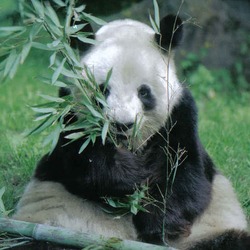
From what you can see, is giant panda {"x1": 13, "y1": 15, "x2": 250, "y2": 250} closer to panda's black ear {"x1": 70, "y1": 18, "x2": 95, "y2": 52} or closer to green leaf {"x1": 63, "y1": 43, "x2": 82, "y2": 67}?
panda's black ear {"x1": 70, "y1": 18, "x2": 95, "y2": 52}

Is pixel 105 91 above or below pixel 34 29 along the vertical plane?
below

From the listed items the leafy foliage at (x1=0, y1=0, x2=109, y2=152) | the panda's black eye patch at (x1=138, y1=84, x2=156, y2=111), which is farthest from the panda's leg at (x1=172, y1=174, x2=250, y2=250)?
the leafy foliage at (x1=0, y1=0, x2=109, y2=152)

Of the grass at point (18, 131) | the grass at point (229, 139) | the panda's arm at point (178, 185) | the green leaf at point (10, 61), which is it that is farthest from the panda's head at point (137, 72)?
the grass at point (229, 139)

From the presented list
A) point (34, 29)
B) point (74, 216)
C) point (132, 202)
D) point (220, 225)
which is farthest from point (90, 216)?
point (34, 29)

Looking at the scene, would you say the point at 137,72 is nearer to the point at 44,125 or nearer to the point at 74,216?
the point at 44,125

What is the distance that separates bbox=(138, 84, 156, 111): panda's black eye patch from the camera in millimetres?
4294

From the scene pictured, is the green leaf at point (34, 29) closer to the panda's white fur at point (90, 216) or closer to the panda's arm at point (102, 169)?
the panda's arm at point (102, 169)

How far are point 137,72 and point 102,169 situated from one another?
650 millimetres

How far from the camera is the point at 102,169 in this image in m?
4.24

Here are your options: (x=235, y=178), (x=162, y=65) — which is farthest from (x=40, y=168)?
(x=235, y=178)

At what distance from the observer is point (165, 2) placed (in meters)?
9.89

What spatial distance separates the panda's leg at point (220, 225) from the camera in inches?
167

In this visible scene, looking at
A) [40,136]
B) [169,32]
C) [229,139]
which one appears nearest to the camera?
[169,32]

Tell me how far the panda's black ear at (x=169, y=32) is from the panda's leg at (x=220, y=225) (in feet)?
3.60
